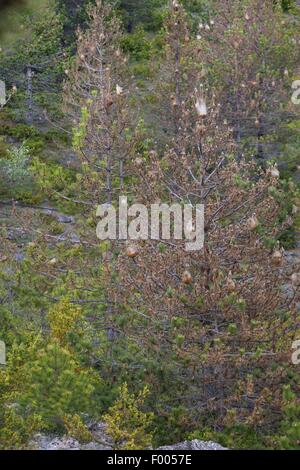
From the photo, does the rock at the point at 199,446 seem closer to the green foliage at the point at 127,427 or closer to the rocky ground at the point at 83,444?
the rocky ground at the point at 83,444

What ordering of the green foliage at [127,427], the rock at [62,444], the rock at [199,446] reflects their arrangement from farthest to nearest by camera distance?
the rock at [62,444] < the rock at [199,446] < the green foliage at [127,427]

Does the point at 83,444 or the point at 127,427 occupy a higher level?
the point at 127,427

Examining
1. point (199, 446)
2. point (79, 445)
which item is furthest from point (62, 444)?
point (199, 446)

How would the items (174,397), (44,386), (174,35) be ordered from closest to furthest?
(44,386) → (174,397) → (174,35)

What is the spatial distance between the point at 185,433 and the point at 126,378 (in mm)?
1359

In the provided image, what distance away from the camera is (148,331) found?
9.18 m

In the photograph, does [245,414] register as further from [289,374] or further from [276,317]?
[276,317]

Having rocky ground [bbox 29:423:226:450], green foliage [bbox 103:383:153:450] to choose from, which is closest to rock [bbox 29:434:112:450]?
rocky ground [bbox 29:423:226:450]

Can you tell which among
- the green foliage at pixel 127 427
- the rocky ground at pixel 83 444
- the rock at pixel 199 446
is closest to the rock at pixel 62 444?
the rocky ground at pixel 83 444

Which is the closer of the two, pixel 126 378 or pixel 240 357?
pixel 240 357

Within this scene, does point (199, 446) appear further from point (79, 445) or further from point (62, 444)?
point (62, 444)

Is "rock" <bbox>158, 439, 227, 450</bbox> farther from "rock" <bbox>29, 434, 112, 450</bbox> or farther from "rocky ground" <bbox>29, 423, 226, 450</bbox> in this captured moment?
"rock" <bbox>29, 434, 112, 450</bbox>

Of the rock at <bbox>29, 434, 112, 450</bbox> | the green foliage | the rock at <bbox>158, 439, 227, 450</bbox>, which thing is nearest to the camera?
the green foliage
